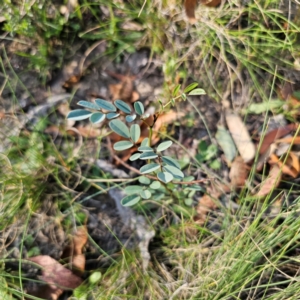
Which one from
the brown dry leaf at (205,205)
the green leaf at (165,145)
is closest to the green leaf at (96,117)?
the green leaf at (165,145)

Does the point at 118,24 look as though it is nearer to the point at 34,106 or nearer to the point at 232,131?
the point at 34,106

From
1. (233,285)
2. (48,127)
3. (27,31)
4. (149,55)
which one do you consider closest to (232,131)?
(149,55)

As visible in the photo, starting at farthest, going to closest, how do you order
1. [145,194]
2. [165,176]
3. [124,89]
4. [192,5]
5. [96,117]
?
[124,89]
[192,5]
[145,194]
[165,176]
[96,117]

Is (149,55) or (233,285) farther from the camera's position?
(149,55)

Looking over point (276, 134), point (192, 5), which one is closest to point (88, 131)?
point (192, 5)

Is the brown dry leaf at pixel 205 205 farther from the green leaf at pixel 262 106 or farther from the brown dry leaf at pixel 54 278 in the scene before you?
the brown dry leaf at pixel 54 278

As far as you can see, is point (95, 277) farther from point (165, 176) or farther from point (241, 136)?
point (241, 136)

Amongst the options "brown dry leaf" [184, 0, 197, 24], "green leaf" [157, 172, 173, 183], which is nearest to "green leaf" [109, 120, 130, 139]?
"green leaf" [157, 172, 173, 183]
